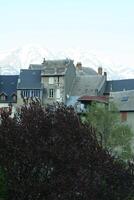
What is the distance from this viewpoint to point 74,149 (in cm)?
2608

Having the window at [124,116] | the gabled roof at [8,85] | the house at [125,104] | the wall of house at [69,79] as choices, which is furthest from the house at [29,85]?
the window at [124,116]

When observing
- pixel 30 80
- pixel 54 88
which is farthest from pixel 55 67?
pixel 30 80

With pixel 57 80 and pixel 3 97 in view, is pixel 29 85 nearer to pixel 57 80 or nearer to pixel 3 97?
pixel 57 80

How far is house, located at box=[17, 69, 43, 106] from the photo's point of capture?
114750 millimetres

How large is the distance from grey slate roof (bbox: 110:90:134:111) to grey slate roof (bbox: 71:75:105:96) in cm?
2303

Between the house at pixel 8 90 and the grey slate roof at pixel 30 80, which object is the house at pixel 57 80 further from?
the house at pixel 8 90

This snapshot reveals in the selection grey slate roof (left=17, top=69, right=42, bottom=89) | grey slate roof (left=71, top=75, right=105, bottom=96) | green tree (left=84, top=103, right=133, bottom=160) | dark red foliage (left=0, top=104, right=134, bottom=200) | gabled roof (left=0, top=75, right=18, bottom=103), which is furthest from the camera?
gabled roof (left=0, top=75, right=18, bottom=103)

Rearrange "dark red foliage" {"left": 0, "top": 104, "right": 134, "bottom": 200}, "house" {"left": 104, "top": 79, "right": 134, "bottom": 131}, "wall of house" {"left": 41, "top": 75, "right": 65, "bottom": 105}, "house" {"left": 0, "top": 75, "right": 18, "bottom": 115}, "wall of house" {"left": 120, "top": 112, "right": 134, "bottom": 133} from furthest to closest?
"house" {"left": 0, "top": 75, "right": 18, "bottom": 115} → "wall of house" {"left": 41, "top": 75, "right": 65, "bottom": 105} → "house" {"left": 104, "top": 79, "right": 134, "bottom": 131} → "wall of house" {"left": 120, "top": 112, "right": 134, "bottom": 133} → "dark red foliage" {"left": 0, "top": 104, "right": 134, "bottom": 200}

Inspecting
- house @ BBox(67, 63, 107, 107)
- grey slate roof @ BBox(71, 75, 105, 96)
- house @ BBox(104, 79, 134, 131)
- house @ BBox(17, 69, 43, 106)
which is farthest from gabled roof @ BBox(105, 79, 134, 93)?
house @ BBox(104, 79, 134, 131)

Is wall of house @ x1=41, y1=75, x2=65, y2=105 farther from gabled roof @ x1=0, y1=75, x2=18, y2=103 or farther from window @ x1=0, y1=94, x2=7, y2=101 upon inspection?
window @ x1=0, y1=94, x2=7, y2=101

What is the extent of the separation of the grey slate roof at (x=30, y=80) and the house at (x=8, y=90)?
2434 millimetres

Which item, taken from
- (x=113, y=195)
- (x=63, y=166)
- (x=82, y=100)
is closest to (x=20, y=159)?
(x=63, y=166)

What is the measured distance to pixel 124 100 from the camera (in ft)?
288

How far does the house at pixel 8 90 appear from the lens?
117500 mm
